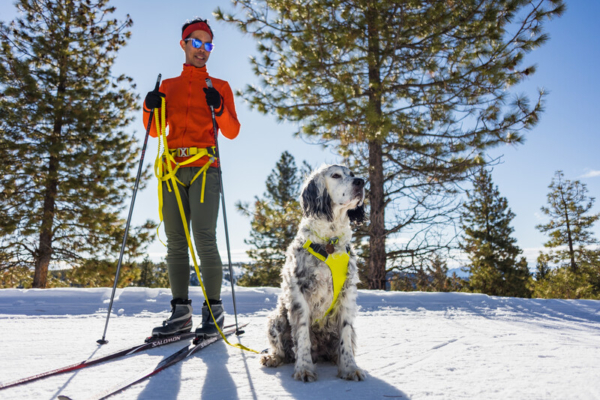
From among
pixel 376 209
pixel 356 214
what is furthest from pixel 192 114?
pixel 376 209

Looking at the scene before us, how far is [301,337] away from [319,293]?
0.96ft

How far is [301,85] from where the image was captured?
9.08 metres

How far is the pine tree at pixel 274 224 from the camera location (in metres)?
9.23

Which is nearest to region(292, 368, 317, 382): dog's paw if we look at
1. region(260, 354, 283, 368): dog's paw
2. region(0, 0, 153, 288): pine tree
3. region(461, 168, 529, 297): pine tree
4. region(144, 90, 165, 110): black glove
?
region(260, 354, 283, 368): dog's paw

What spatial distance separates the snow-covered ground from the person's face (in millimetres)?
2551

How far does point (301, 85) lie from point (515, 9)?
193 inches

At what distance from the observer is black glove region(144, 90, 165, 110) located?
10.8ft

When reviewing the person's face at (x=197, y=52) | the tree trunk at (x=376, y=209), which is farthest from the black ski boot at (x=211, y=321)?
the tree trunk at (x=376, y=209)

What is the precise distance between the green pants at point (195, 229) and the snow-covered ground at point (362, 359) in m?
0.57

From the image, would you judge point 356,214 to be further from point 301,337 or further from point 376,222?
point 376,222

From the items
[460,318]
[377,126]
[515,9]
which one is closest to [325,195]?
[460,318]

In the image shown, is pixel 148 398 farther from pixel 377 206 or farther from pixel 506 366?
pixel 377 206

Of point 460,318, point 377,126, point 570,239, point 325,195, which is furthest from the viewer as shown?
point 570,239

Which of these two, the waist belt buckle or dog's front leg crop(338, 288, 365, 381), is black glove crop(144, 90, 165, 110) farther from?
dog's front leg crop(338, 288, 365, 381)
